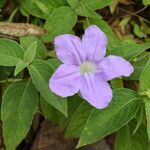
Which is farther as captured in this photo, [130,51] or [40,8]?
[40,8]

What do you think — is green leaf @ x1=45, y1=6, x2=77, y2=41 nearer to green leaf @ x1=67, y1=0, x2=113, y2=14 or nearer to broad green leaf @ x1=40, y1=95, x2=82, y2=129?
green leaf @ x1=67, y1=0, x2=113, y2=14

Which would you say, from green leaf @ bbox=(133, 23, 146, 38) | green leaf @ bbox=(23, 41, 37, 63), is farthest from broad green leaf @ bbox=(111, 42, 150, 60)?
green leaf @ bbox=(133, 23, 146, 38)

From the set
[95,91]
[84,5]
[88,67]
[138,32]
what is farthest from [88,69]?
[138,32]

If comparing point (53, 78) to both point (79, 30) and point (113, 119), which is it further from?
point (79, 30)

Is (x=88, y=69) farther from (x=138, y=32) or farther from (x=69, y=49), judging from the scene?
(x=138, y=32)

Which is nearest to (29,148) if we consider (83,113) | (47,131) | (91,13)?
(47,131)

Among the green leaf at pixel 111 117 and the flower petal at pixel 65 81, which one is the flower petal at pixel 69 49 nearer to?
the flower petal at pixel 65 81
